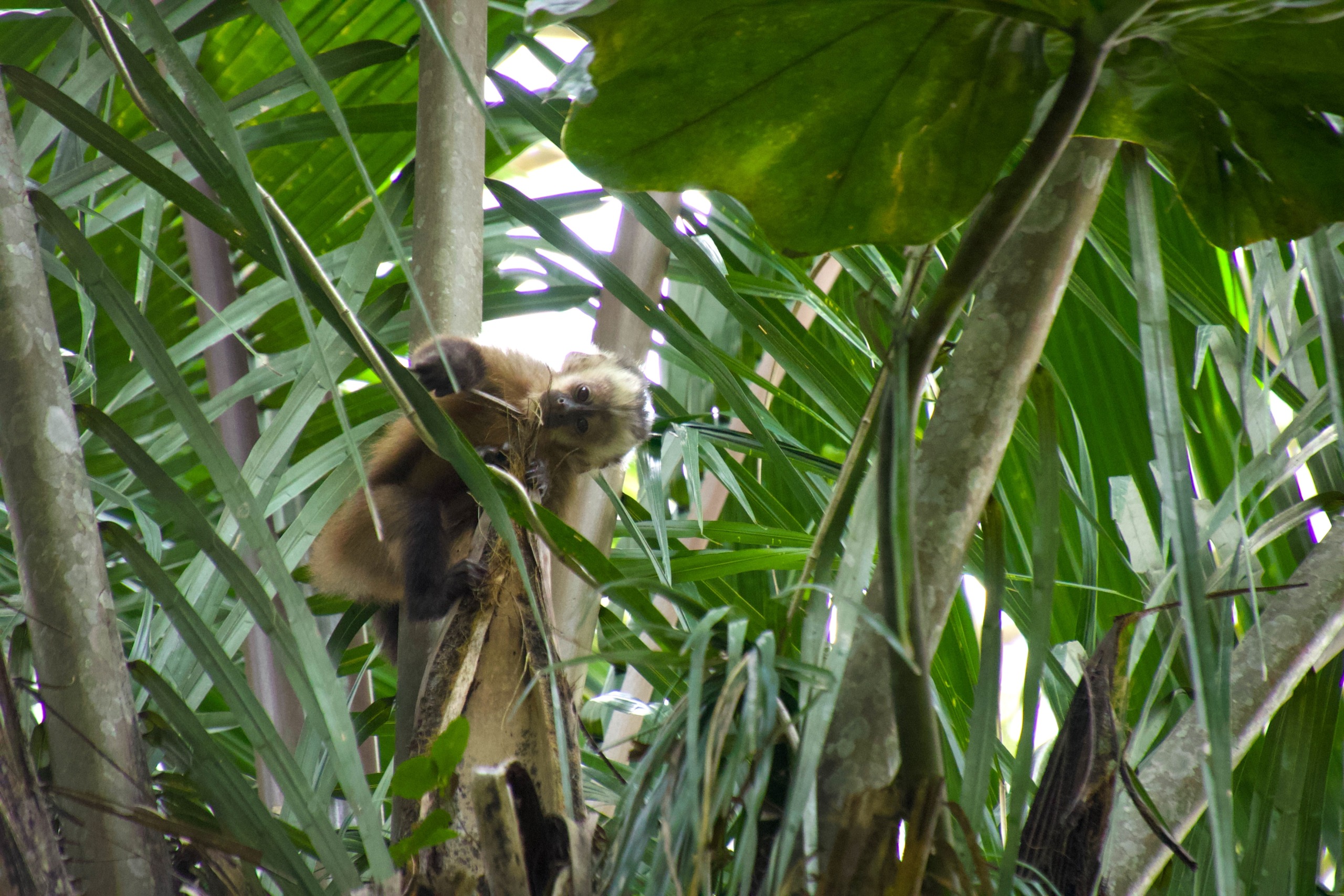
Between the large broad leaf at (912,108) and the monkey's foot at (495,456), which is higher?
the large broad leaf at (912,108)

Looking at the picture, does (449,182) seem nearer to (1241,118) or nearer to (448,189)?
(448,189)

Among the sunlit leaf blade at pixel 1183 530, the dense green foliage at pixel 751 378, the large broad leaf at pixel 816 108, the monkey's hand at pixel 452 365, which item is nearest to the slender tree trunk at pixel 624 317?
the dense green foliage at pixel 751 378

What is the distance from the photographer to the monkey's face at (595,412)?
197 cm

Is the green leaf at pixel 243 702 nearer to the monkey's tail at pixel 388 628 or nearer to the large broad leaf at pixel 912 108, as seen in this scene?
the large broad leaf at pixel 912 108

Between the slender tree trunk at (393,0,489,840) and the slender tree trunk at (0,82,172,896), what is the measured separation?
0.33 m

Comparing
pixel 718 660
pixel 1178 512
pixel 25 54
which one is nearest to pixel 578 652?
pixel 718 660

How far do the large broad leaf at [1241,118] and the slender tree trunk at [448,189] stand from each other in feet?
1.84

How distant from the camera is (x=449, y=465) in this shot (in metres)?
1.26

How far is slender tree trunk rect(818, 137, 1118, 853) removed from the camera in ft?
1.99

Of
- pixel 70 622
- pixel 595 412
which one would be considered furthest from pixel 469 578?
pixel 595 412

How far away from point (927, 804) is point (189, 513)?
47cm

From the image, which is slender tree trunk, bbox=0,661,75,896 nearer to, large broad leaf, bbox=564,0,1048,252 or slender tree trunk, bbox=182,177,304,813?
large broad leaf, bbox=564,0,1048,252

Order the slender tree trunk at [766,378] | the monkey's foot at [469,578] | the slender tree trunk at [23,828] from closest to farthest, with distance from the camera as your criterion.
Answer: the slender tree trunk at [23,828], the monkey's foot at [469,578], the slender tree trunk at [766,378]

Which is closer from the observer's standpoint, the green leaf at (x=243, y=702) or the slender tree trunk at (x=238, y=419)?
the green leaf at (x=243, y=702)
